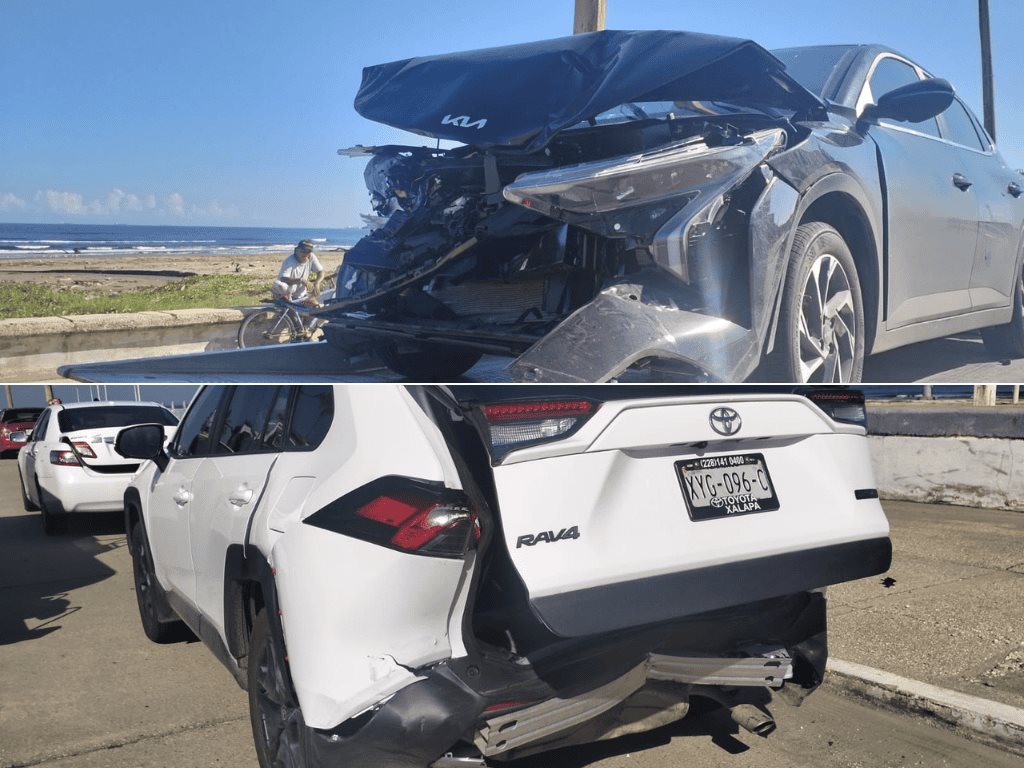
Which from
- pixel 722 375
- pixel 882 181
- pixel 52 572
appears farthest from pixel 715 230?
pixel 52 572

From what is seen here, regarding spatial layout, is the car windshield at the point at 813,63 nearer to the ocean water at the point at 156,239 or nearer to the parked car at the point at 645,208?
the parked car at the point at 645,208

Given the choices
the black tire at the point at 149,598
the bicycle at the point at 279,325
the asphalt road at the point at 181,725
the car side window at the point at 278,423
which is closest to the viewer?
the bicycle at the point at 279,325

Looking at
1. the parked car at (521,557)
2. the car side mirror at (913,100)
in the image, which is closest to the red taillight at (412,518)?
the parked car at (521,557)

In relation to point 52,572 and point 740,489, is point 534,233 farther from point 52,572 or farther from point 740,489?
point 52,572

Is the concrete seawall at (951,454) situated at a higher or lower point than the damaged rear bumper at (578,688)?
lower

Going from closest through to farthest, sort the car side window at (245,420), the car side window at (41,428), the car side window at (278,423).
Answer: the car side window at (278,423) < the car side window at (245,420) < the car side window at (41,428)

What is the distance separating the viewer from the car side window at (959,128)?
6.44 feet

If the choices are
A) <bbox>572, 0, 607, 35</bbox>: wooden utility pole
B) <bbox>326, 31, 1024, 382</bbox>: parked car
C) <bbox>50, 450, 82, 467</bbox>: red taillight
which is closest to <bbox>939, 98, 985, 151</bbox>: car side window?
<bbox>326, 31, 1024, 382</bbox>: parked car

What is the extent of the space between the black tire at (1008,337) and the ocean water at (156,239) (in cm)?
132

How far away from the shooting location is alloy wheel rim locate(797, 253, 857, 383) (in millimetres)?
1890

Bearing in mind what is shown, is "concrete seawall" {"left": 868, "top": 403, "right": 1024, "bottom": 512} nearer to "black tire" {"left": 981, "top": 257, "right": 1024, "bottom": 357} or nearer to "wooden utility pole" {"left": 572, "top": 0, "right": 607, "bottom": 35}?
"black tire" {"left": 981, "top": 257, "right": 1024, "bottom": 357}

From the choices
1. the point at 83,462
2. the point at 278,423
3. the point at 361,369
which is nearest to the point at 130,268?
the point at 361,369

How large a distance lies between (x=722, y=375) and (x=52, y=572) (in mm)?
6532

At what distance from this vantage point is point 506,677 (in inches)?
104
